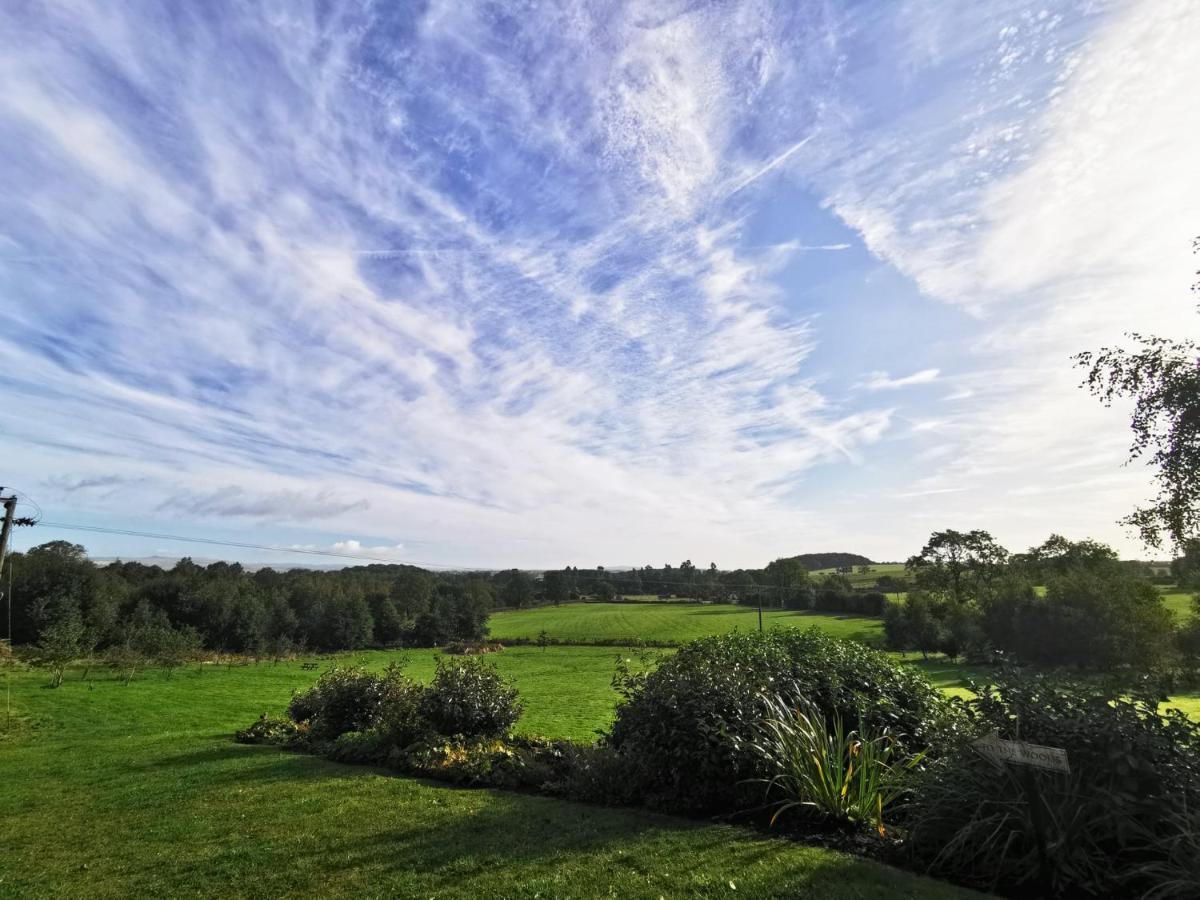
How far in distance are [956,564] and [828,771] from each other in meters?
85.3

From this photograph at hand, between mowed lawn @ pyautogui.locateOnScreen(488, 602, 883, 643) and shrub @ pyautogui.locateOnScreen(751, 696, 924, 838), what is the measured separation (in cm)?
5548

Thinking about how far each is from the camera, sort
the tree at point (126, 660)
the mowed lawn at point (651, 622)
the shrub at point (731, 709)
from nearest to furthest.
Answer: the shrub at point (731, 709)
the tree at point (126, 660)
the mowed lawn at point (651, 622)

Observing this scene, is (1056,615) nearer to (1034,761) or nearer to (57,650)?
(1034,761)

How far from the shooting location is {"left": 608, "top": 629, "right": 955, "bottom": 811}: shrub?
7.50 m

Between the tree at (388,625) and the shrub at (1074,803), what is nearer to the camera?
the shrub at (1074,803)

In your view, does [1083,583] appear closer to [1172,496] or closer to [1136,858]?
[1172,496]

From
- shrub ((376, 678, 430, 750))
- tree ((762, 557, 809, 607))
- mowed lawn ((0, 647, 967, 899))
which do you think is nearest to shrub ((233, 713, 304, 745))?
mowed lawn ((0, 647, 967, 899))

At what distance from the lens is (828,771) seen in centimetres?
686

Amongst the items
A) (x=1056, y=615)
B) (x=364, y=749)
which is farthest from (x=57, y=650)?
(x=1056, y=615)

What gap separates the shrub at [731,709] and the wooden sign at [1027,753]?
9.39 feet

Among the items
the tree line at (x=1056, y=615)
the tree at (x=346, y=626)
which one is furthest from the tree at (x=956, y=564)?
the tree at (x=346, y=626)

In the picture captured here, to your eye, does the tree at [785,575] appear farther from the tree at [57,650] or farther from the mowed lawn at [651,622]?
the tree at [57,650]

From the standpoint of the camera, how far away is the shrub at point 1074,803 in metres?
4.97

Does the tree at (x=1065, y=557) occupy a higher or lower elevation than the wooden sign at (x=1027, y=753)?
higher
